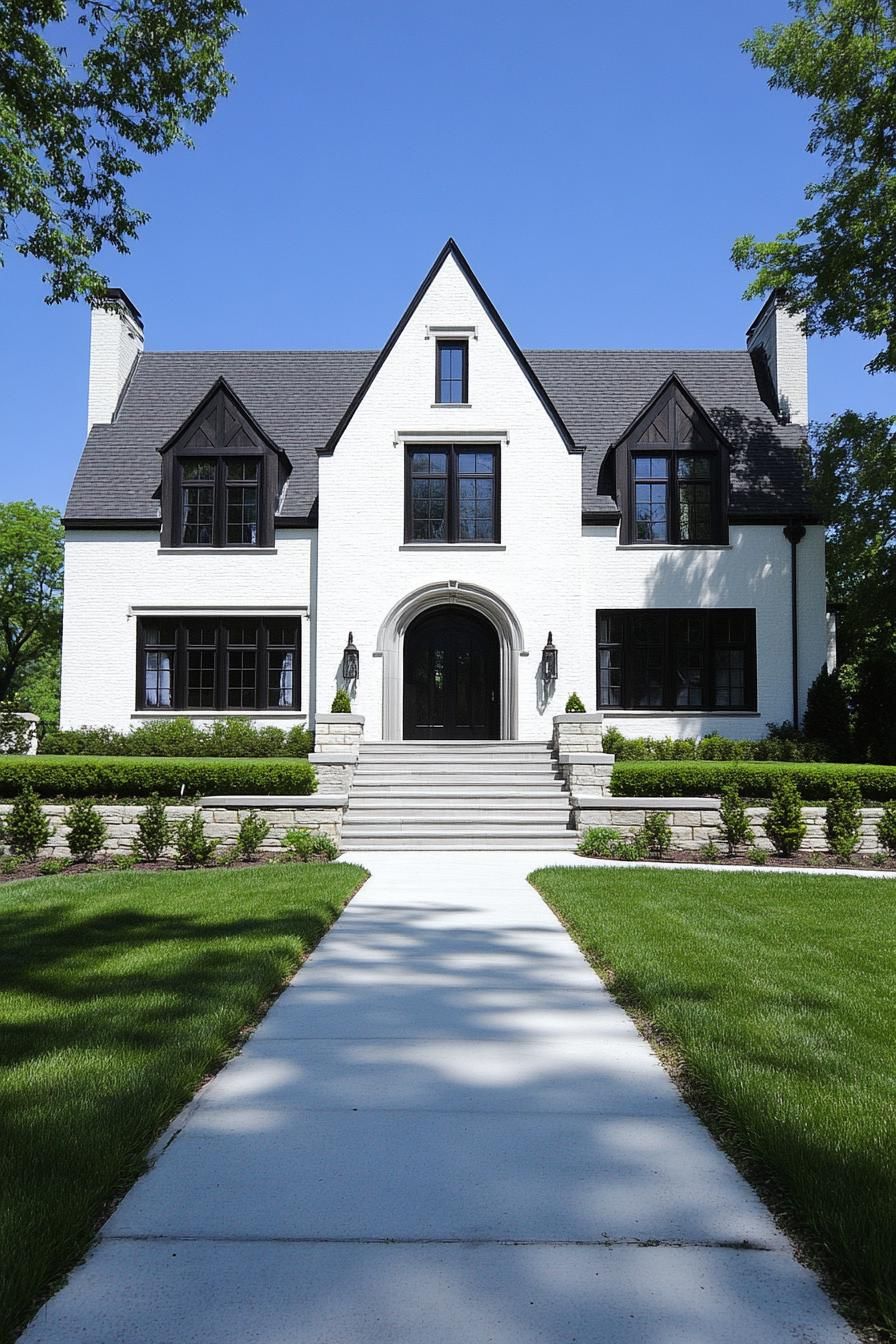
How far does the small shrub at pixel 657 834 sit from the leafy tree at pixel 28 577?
39.2m

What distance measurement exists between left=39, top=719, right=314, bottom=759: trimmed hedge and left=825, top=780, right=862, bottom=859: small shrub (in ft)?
34.5

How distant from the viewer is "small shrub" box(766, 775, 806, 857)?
Result: 12.8 meters

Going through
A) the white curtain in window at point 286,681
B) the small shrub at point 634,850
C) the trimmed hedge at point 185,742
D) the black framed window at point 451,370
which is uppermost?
the black framed window at point 451,370

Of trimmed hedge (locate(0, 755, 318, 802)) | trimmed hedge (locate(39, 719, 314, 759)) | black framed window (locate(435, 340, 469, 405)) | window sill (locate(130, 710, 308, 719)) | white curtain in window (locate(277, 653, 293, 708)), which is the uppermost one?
black framed window (locate(435, 340, 469, 405))

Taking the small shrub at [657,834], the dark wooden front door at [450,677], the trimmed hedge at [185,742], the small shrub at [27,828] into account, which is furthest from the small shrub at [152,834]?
the dark wooden front door at [450,677]

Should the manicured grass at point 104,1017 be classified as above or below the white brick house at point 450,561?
below

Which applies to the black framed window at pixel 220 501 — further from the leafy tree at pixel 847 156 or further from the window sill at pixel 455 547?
the leafy tree at pixel 847 156

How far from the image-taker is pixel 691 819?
13.7m

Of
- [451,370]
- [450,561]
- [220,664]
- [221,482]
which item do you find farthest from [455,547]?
[220,664]

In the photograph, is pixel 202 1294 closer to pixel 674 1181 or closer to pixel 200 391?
pixel 674 1181

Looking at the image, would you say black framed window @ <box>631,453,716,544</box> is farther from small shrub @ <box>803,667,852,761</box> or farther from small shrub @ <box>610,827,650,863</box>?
small shrub @ <box>610,827,650,863</box>

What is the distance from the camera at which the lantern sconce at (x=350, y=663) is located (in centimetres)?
2028

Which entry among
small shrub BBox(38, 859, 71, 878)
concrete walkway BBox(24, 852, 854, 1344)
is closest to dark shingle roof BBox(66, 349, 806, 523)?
small shrub BBox(38, 859, 71, 878)

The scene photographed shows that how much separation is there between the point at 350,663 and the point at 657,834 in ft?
29.9
